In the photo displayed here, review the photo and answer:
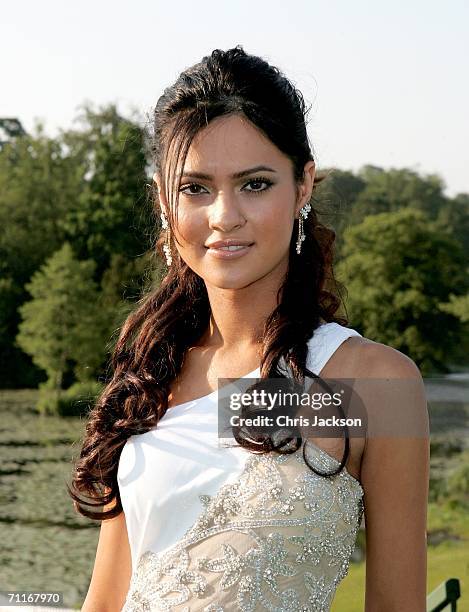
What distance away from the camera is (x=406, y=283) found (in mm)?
26266

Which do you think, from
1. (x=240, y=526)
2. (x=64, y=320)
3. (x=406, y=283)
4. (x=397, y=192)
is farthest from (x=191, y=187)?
(x=397, y=192)

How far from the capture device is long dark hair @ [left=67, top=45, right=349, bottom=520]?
70.9 inches

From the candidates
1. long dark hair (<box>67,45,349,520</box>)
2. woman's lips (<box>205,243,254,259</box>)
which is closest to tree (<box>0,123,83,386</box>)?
long dark hair (<box>67,45,349,520</box>)

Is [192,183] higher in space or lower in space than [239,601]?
higher

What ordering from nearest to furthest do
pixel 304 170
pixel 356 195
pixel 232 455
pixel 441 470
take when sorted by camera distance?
pixel 232 455 → pixel 304 170 → pixel 441 470 → pixel 356 195

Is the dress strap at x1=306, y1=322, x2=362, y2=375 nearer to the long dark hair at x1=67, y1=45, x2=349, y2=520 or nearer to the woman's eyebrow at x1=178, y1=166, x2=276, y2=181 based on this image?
the long dark hair at x1=67, y1=45, x2=349, y2=520

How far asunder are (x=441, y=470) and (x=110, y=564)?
1833 centimetres

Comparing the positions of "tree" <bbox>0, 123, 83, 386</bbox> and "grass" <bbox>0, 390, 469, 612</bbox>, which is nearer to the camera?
"grass" <bbox>0, 390, 469, 612</bbox>

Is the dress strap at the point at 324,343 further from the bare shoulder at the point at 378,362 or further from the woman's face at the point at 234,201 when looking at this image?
the woman's face at the point at 234,201

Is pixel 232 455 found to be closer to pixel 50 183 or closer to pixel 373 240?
pixel 373 240

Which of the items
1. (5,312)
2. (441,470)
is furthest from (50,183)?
(441,470)

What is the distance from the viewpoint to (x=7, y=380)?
2678cm

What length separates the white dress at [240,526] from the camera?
1649mm

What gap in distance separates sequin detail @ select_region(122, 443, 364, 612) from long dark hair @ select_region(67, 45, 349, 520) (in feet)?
0.16
